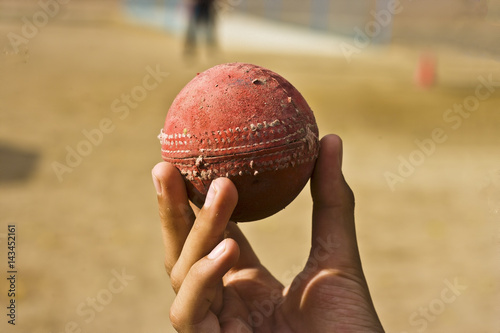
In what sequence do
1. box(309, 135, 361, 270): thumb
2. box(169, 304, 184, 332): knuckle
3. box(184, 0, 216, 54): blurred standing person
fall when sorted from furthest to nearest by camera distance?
1. box(184, 0, 216, 54): blurred standing person
2. box(309, 135, 361, 270): thumb
3. box(169, 304, 184, 332): knuckle

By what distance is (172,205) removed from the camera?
8.34 ft

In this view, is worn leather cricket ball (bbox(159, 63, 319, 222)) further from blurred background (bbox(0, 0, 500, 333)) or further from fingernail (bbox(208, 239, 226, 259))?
blurred background (bbox(0, 0, 500, 333))

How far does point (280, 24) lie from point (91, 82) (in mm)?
Result: 18365

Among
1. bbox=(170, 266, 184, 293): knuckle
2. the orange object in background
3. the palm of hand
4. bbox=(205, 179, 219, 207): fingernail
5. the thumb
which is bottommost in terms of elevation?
the orange object in background

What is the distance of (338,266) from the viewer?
2723mm

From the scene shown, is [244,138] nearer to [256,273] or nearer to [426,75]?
[256,273]

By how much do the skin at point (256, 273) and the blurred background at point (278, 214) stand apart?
1119 millimetres

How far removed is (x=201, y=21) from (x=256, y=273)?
1663 centimetres

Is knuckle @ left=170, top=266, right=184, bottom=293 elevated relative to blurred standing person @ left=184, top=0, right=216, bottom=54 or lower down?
elevated

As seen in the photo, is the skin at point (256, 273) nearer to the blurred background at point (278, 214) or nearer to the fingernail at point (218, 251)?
the fingernail at point (218, 251)

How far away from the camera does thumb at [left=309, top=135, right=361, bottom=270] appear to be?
2.74 metres

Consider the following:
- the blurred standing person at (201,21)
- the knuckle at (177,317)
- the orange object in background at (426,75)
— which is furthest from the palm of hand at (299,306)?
the blurred standing person at (201,21)

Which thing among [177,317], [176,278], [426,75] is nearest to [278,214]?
[176,278]

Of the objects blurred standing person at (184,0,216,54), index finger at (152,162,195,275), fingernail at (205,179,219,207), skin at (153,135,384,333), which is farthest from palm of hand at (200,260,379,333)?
blurred standing person at (184,0,216,54)
